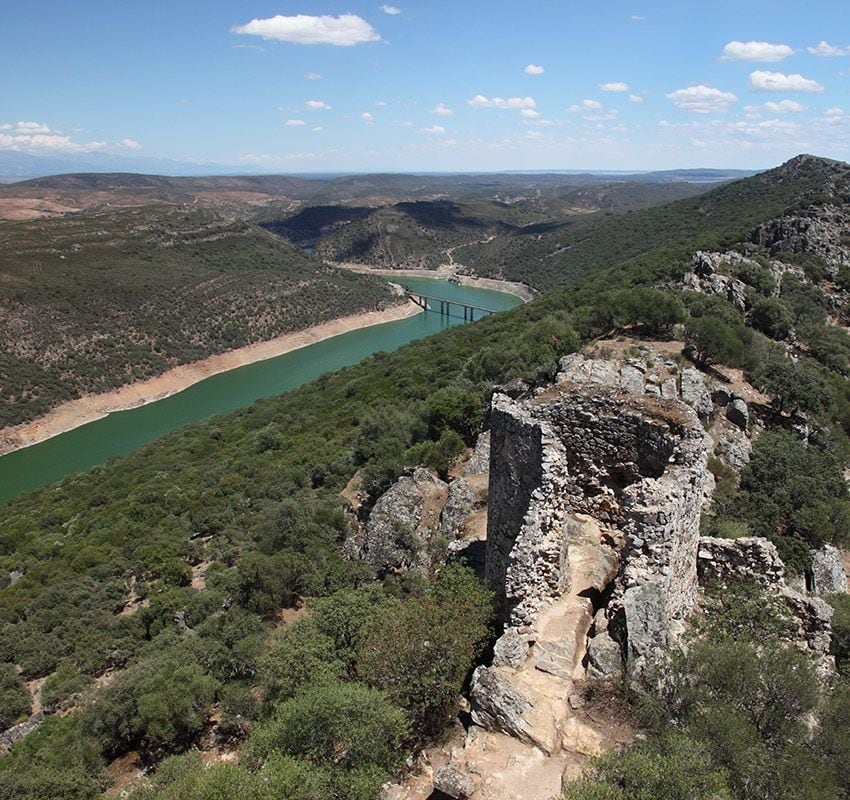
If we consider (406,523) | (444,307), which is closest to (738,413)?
(406,523)

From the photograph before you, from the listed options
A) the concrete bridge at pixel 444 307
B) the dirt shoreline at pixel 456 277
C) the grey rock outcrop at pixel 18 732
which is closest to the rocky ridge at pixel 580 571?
the grey rock outcrop at pixel 18 732

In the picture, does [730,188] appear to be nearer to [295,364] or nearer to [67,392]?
[295,364]

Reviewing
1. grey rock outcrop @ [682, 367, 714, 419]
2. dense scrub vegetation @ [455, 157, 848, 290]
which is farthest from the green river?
grey rock outcrop @ [682, 367, 714, 419]

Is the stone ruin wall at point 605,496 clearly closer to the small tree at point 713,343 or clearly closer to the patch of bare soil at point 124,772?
the patch of bare soil at point 124,772

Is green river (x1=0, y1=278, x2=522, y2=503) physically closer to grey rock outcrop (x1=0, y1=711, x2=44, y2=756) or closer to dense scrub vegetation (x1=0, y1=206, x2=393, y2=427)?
dense scrub vegetation (x1=0, y1=206, x2=393, y2=427)

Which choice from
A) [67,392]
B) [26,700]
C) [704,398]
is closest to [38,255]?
[67,392]
